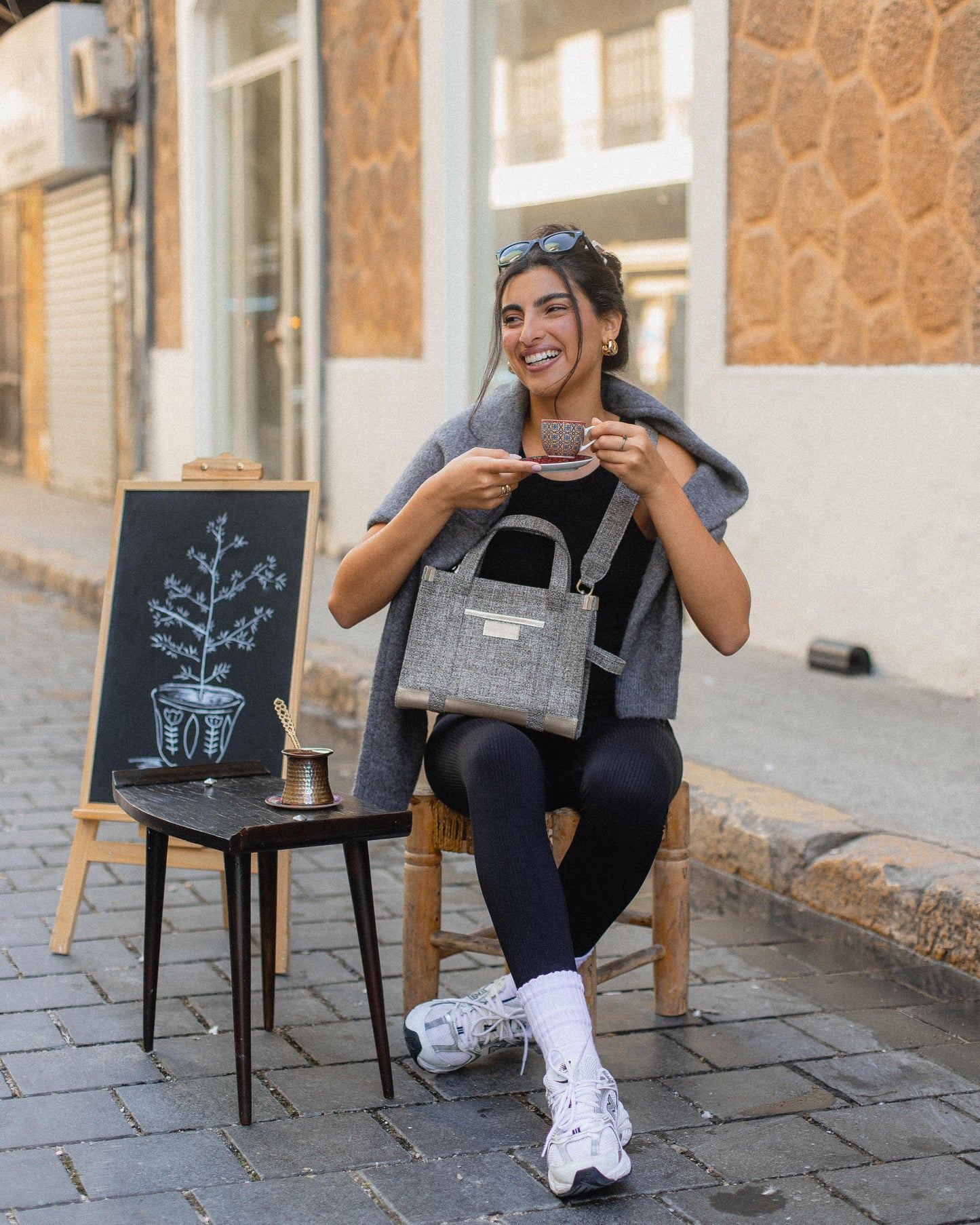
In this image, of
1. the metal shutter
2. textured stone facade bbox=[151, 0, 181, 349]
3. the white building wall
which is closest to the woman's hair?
the white building wall

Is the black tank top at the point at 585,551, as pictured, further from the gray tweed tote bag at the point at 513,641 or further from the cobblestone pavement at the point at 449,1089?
the cobblestone pavement at the point at 449,1089

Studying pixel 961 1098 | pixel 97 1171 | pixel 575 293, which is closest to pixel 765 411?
pixel 575 293

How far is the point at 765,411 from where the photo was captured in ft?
21.2

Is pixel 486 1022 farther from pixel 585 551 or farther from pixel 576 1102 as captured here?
pixel 585 551

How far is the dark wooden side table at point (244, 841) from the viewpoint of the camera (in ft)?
8.73

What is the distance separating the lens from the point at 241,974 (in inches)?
106

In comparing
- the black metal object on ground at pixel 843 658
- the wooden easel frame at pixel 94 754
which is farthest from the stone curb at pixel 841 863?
the black metal object on ground at pixel 843 658

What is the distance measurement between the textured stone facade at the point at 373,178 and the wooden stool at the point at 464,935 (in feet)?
20.0

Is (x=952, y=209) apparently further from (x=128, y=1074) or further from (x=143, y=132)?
(x=143, y=132)

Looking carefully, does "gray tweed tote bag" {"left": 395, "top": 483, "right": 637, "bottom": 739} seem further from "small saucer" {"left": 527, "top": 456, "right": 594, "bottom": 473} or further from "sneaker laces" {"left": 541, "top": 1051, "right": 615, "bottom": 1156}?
"sneaker laces" {"left": 541, "top": 1051, "right": 615, "bottom": 1156}

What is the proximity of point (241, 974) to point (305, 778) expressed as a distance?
351 mm

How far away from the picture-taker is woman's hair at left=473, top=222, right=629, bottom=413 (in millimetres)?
3080

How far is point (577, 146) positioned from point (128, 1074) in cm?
614

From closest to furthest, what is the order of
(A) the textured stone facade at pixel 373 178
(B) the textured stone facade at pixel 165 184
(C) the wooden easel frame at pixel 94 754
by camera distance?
(C) the wooden easel frame at pixel 94 754, (A) the textured stone facade at pixel 373 178, (B) the textured stone facade at pixel 165 184
